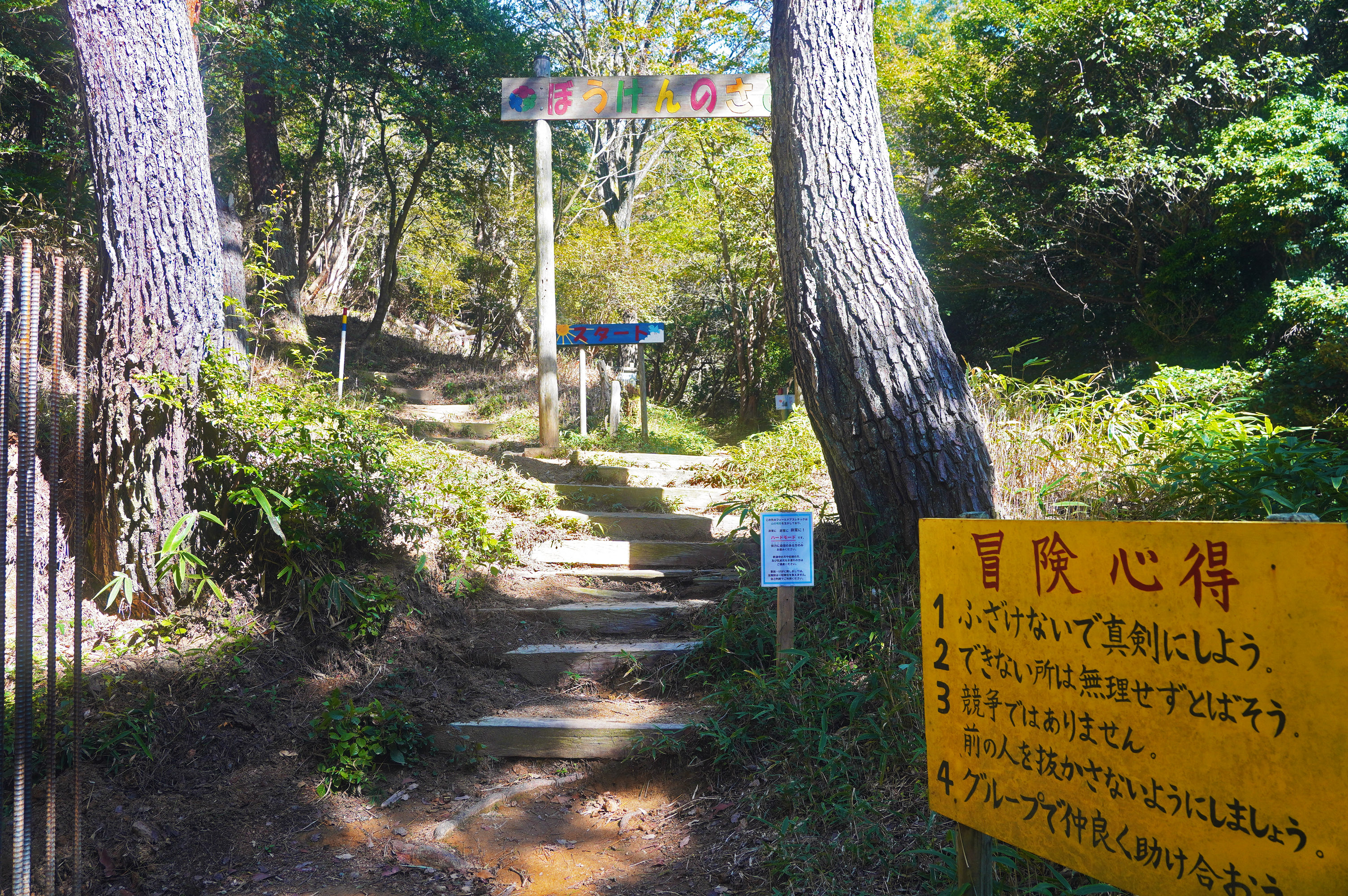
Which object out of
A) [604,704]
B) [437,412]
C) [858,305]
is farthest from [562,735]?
[437,412]

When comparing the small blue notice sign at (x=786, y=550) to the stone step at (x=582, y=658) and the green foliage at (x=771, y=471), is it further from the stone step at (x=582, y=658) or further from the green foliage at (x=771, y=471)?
the green foliage at (x=771, y=471)

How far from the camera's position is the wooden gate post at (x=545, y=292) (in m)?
7.65

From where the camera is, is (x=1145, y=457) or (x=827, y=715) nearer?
(x=827, y=715)

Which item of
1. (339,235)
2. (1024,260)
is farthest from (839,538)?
(339,235)

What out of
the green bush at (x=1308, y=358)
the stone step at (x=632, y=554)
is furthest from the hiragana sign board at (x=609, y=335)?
the green bush at (x=1308, y=358)

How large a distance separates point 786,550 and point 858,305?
1486mm

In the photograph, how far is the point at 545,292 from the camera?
7711mm

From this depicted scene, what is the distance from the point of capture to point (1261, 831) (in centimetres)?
146

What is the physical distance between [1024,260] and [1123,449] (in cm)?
958

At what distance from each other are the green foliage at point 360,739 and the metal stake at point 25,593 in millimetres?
1327

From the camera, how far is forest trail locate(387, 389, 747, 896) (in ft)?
9.81

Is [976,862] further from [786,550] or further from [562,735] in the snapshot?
[562,735]

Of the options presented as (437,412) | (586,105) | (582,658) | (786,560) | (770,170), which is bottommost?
(582,658)

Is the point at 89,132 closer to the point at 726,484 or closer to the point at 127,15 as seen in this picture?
the point at 127,15
